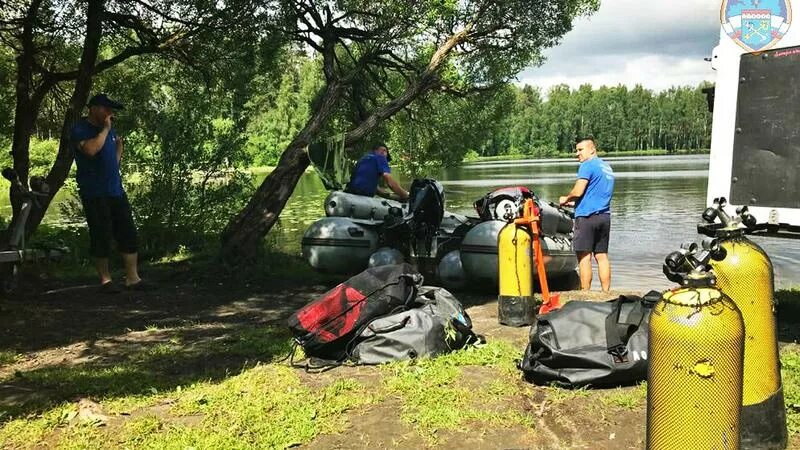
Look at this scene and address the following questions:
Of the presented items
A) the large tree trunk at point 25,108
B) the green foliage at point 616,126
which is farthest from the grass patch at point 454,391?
the green foliage at point 616,126

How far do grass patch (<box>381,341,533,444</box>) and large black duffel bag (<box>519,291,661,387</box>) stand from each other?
0.84 feet

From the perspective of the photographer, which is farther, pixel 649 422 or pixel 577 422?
pixel 577 422

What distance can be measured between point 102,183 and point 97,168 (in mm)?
167

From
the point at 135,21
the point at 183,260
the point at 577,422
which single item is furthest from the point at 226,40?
the point at 577,422

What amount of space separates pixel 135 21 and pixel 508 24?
21.2 ft

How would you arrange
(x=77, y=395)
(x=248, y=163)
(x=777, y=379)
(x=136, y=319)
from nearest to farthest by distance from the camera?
(x=777, y=379)
(x=77, y=395)
(x=136, y=319)
(x=248, y=163)

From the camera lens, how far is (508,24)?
1154cm

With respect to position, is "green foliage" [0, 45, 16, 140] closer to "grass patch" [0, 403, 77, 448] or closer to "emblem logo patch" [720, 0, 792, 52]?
"grass patch" [0, 403, 77, 448]

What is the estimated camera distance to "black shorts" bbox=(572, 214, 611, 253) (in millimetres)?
6707

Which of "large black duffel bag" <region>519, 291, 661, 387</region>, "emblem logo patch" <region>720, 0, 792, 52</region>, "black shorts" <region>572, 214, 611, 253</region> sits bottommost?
"large black duffel bag" <region>519, 291, 661, 387</region>

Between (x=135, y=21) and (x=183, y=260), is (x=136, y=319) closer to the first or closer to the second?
(x=183, y=260)

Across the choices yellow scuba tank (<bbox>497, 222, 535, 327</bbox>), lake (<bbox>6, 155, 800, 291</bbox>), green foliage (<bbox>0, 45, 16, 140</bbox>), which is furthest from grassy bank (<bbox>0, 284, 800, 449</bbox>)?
green foliage (<bbox>0, 45, 16, 140</bbox>)

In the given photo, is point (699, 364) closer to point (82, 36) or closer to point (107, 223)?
point (107, 223)

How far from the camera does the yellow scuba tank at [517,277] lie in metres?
5.54
